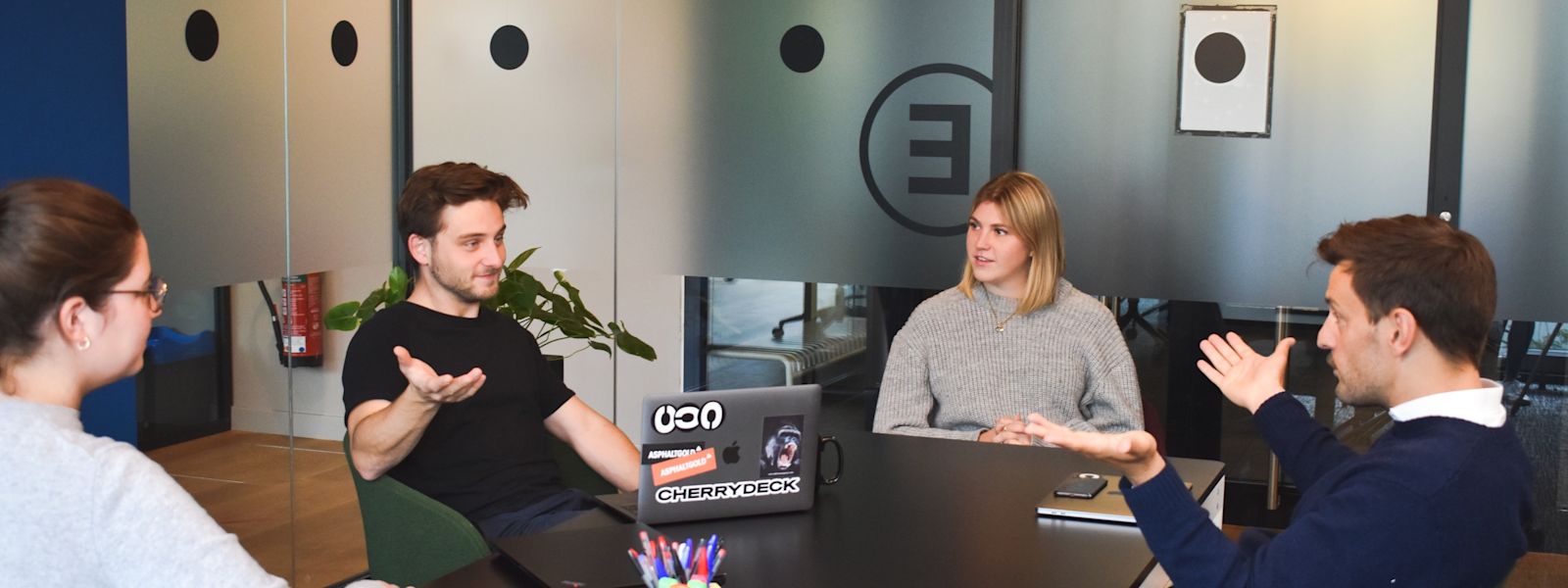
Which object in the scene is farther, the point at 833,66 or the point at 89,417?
the point at 833,66

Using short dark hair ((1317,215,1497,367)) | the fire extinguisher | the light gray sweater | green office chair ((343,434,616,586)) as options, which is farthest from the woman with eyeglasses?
the fire extinguisher

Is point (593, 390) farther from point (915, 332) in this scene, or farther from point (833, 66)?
point (915, 332)

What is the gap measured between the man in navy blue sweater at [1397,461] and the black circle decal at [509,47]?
3.34m

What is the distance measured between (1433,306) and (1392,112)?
231cm

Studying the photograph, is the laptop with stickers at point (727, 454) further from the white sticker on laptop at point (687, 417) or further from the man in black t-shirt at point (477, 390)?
the man in black t-shirt at point (477, 390)

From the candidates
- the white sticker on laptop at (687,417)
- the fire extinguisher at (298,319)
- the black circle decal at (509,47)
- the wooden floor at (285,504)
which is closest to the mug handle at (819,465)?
the white sticker on laptop at (687,417)

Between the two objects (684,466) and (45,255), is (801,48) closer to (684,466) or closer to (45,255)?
(684,466)

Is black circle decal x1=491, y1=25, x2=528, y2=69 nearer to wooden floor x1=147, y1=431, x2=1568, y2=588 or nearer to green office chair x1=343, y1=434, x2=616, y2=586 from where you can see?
wooden floor x1=147, y1=431, x2=1568, y2=588

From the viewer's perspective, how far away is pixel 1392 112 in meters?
4.08

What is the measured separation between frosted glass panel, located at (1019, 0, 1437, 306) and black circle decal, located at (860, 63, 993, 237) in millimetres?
195

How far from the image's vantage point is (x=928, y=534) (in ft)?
7.29

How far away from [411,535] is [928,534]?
0.97m

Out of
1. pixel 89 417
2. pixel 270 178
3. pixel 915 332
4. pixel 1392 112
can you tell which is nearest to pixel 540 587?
pixel 915 332

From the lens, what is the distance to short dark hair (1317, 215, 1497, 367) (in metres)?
1.98
